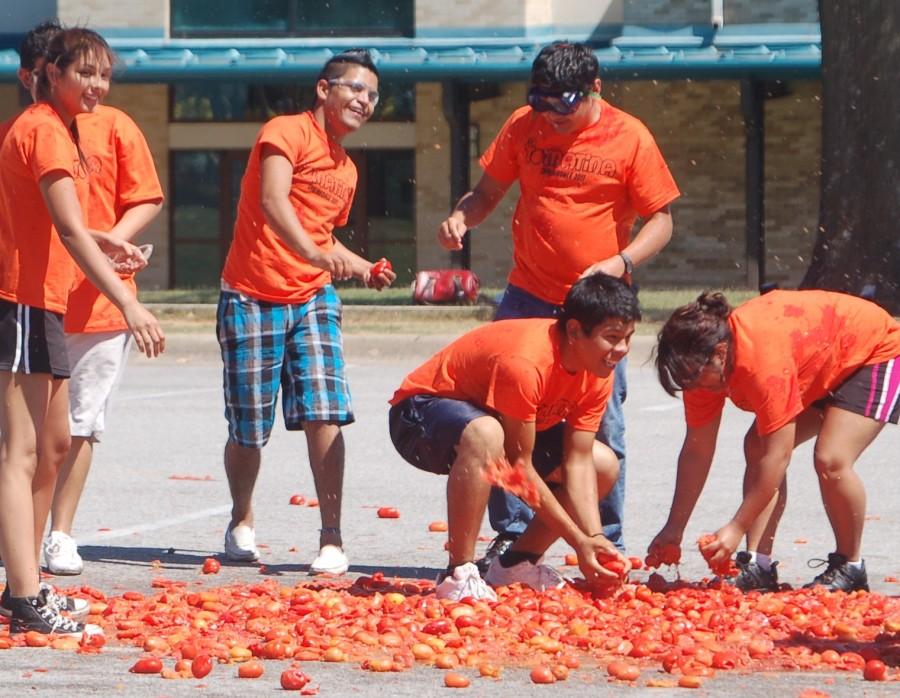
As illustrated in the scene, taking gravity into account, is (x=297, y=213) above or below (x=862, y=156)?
above

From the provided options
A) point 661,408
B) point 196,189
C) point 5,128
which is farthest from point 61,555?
point 196,189

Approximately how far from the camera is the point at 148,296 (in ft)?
89.9

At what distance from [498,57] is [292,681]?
21948 mm

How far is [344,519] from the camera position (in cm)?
880

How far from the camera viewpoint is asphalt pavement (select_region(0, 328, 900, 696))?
5.30 metres

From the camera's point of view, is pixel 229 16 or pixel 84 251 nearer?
pixel 84 251

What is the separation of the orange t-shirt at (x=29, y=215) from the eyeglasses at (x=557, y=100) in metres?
→ 1.95

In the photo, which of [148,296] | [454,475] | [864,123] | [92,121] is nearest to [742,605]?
[454,475]

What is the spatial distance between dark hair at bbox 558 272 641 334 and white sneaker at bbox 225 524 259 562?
6.62 ft

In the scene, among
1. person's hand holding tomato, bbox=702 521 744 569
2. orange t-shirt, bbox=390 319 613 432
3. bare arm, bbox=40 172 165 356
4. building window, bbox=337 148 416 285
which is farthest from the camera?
building window, bbox=337 148 416 285

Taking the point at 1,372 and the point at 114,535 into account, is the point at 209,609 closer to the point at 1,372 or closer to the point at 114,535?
the point at 1,372

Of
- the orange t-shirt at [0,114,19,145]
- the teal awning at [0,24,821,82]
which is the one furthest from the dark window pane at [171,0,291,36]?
the orange t-shirt at [0,114,19,145]

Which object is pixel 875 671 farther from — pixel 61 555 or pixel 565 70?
pixel 61 555

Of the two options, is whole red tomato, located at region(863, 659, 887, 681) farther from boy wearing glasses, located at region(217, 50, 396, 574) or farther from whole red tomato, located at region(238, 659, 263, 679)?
boy wearing glasses, located at region(217, 50, 396, 574)
